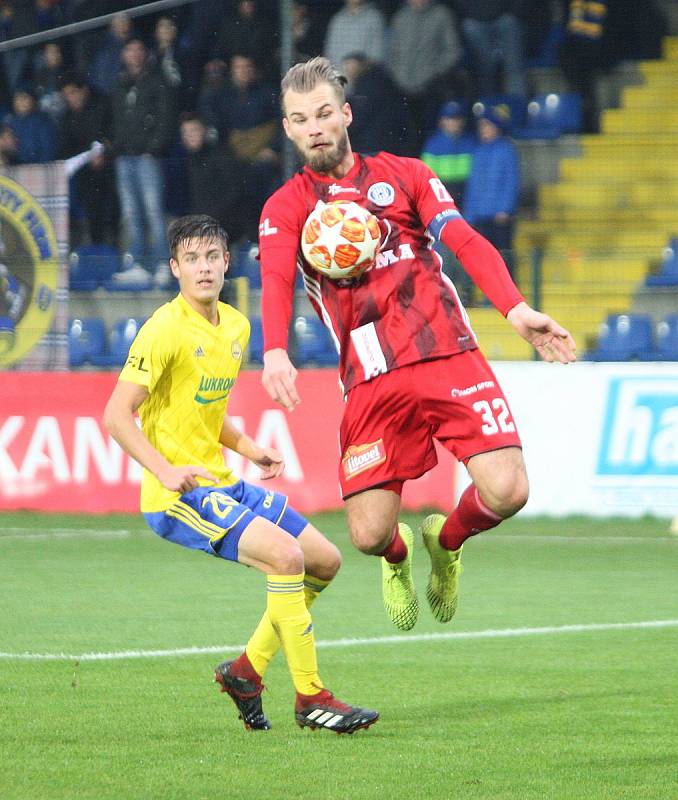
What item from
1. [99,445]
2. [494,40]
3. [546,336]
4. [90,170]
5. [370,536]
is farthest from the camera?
[90,170]

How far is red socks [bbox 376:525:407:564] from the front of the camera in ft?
20.4

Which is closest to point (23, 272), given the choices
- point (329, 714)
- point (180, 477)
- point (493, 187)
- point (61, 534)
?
point (61, 534)

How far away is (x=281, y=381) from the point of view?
16.7 ft

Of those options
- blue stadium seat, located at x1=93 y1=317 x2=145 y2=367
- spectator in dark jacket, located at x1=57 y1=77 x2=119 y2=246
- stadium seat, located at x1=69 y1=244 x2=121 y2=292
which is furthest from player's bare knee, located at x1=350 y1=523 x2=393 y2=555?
spectator in dark jacket, located at x1=57 y1=77 x2=119 y2=246

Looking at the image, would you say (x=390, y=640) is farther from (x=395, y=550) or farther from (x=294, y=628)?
(x=294, y=628)

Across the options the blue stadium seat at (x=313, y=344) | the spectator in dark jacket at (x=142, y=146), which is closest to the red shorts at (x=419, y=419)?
the blue stadium seat at (x=313, y=344)

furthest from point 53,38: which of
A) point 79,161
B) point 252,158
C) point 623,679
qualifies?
point 623,679

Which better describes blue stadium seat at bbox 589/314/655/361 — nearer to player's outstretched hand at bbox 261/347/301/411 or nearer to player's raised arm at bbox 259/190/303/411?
player's raised arm at bbox 259/190/303/411

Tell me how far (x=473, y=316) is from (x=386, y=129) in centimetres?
267

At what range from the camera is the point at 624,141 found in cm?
1684

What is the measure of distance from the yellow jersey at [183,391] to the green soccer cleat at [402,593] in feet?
2.44

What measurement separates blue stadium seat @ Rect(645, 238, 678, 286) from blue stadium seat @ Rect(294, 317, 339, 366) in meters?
2.71

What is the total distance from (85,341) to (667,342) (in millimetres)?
5080

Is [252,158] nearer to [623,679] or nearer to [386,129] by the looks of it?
[386,129]
